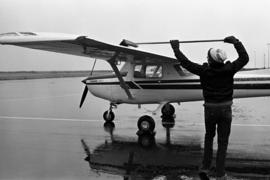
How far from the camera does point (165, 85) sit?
32.3ft

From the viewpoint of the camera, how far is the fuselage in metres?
9.09

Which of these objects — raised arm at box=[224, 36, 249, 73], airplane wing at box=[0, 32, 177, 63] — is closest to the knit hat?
raised arm at box=[224, 36, 249, 73]

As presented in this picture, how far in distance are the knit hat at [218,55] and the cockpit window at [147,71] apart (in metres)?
4.67

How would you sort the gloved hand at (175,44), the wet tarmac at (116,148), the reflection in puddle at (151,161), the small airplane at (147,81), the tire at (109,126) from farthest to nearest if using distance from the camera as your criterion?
1. the tire at (109,126)
2. the small airplane at (147,81)
3. the wet tarmac at (116,148)
4. the reflection in puddle at (151,161)
5. the gloved hand at (175,44)

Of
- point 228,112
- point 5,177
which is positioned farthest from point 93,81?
point 228,112

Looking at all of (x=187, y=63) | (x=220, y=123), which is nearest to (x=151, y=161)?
(x=220, y=123)

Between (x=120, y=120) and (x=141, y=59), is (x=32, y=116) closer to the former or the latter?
(x=120, y=120)

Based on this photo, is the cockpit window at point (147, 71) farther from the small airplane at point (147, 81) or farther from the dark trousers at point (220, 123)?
the dark trousers at point (220, 123)

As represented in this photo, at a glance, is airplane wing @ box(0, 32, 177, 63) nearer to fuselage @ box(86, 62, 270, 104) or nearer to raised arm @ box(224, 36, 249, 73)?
fuselage @ box(86, 62, 270, 104)

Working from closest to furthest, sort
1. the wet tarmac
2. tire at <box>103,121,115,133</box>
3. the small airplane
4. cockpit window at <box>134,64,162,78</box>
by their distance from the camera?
the wet tarmac < the small airplane < cockpit window at <box>134,64,162,78</box> < tire at <box>103,121,115,133</box>

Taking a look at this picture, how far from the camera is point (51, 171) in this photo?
6.40 m

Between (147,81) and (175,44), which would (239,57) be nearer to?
(175,44)

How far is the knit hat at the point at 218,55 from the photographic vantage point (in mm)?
5344

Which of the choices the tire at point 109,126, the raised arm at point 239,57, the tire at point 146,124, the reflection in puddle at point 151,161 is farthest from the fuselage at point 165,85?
the raised arm at point 239,57
